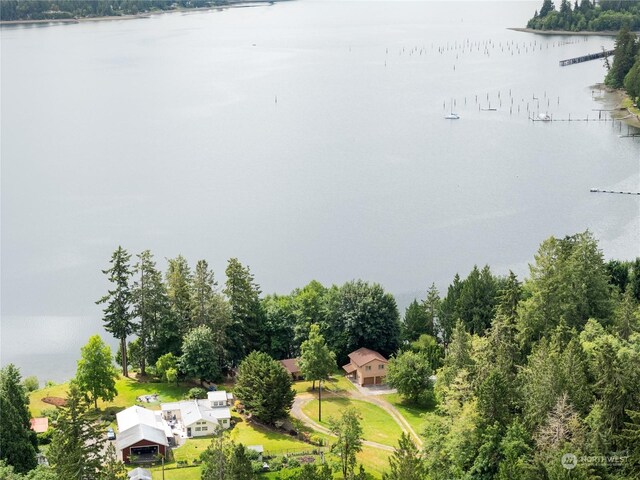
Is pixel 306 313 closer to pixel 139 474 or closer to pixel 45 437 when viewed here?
pixel 45 437

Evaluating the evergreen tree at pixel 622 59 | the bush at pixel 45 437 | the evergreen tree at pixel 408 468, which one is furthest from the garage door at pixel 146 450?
the evergreen tree at pixel 622 59

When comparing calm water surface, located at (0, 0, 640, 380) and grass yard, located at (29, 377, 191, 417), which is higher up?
calm water surface, located at (0, 0, 640, 380)

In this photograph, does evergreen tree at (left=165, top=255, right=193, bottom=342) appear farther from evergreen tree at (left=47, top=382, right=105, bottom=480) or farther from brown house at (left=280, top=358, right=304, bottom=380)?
evergreen tree at (left=47, top=382, right=105, bottom=480)

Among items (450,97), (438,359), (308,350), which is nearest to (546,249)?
(438,359)

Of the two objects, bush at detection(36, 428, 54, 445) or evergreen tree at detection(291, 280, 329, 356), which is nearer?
bush at detection(36, 428, 54, 445)

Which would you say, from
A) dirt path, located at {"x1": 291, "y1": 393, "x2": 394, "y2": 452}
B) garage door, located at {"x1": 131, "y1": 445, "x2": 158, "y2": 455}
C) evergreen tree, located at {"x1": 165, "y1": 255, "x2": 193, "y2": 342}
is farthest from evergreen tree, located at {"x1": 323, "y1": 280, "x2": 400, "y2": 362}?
garage door, located at {"x1": 131, "y1": 445, "x2": 158, "y2": 455}

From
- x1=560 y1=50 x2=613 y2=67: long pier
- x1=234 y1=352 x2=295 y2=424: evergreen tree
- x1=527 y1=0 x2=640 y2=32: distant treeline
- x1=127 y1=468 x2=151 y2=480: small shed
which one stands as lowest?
x1=127 y1=468 x2=151 y2=480: small shed
